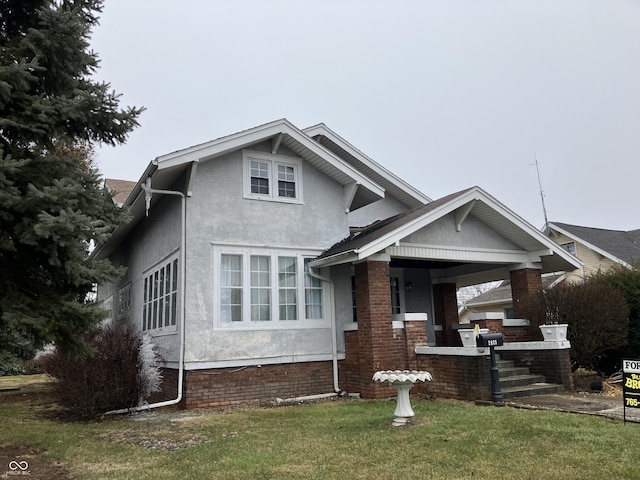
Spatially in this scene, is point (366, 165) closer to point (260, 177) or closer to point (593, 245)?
point (260, 177)

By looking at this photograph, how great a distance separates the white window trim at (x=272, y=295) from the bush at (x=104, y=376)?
5.92 feet

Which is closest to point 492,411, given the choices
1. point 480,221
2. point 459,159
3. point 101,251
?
point 480,221

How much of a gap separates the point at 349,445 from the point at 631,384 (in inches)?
148

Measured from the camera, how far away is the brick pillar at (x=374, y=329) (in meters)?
10.8

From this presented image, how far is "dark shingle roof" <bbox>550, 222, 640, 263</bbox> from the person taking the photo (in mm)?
26344

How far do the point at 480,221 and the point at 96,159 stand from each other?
20.4m

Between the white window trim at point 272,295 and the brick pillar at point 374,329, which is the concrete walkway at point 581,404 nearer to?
the brick pillar at point 374,329

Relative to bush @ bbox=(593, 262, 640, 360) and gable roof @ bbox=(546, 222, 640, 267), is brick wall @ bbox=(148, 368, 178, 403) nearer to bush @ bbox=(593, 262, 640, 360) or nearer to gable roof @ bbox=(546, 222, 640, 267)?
bush @ bbox=(593, 262, 640, 360)

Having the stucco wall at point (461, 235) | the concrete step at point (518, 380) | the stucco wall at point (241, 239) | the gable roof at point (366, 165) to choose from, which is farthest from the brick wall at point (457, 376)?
the gable roof at point (366, 165)

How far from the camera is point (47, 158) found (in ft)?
22.4

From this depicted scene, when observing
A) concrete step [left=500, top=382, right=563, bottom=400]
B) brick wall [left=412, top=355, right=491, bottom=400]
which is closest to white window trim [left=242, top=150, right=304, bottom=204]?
brick wall [left=412, top=355, right=491, bottom=400]

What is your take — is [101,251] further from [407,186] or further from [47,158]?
[47,158]

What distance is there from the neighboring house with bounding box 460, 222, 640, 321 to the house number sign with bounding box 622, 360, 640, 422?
19.0m

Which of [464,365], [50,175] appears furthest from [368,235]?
[50,175]
